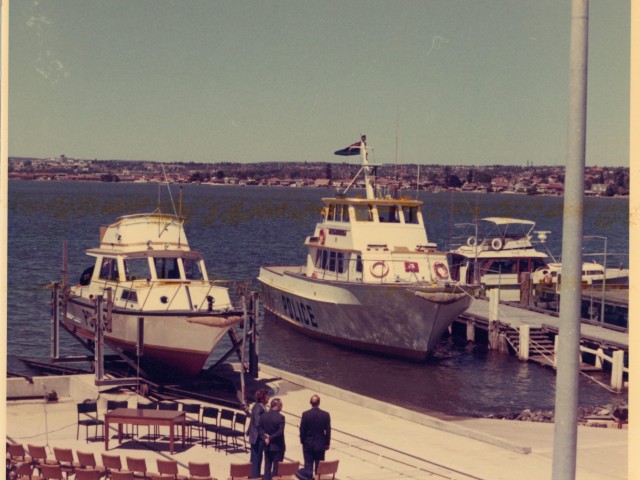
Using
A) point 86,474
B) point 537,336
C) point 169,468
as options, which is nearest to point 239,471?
point 169,468

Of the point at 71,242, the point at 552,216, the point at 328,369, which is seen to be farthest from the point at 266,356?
the point at 552,216

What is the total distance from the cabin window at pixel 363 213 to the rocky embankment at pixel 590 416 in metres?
11.7

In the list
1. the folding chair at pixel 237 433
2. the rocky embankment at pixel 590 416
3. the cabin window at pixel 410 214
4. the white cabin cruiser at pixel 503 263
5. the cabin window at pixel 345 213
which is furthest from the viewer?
the white cabin cruiser at pixel 503 263

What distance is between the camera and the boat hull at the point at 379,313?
3619 cm

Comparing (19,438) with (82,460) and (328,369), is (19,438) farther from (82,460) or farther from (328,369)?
(328,369)

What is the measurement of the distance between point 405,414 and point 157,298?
7878 millimetres

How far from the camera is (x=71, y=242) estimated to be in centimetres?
9112

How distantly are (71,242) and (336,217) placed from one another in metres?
55.3

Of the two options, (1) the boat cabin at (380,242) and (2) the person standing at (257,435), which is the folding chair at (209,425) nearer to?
(2) the person standing at (257,435)

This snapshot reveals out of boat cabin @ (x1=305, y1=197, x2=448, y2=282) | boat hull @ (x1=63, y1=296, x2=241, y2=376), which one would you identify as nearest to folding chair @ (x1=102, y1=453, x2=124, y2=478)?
boat hull @ (x1=63, y1=296, x2=241, y2=376)

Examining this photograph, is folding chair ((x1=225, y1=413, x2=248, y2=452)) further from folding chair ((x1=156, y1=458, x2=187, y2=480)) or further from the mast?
the mast

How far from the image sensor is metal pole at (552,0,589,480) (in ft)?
22.6

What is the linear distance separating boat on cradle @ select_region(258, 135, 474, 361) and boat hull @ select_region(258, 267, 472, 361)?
0.04 meters

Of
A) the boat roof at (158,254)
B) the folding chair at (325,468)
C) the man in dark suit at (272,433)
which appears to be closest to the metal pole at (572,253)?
the folding chair at (325,468)
